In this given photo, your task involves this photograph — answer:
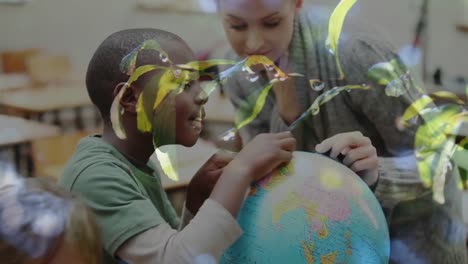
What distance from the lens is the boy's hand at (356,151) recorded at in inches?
34.4

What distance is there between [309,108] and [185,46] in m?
0.20

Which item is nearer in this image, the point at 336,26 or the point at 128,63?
the point at 128,63

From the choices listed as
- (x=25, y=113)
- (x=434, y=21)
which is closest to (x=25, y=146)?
(x=25, y=113)

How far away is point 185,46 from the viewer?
0.83 m

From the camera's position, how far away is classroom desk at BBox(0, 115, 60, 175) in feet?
2.87

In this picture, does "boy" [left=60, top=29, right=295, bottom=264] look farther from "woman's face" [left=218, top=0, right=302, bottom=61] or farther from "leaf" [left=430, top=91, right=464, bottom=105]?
"leaf" [left=430, top=91, right=464, bottom=105]

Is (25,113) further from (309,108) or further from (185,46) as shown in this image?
(309,108)

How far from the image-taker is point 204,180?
862mm

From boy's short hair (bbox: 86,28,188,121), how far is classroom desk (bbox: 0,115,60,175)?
136 millimetres

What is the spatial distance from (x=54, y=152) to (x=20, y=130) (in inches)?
2.2

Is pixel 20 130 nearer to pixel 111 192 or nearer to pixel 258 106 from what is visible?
pixel 111 192

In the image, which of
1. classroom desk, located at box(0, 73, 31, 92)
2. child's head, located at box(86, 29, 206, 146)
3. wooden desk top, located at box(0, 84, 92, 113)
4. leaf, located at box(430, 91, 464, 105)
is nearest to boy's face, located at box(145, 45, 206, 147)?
child's head, located at box(86, 29, 206, 146)

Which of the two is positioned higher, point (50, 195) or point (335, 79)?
point (335, 79)

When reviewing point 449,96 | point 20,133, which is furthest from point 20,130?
point 449,96
